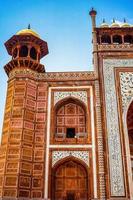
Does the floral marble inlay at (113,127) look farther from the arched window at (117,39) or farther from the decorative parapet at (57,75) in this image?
the arched window at (117,39)

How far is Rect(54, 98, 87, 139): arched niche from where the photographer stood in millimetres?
13319

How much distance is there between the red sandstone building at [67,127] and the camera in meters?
11.7

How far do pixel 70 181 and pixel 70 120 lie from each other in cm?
288

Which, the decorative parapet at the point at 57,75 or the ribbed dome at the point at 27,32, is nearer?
the decorative parapet at the point at 57,75

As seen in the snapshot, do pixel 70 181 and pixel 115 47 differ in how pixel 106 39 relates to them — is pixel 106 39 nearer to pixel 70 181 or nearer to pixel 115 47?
pixel 115 47

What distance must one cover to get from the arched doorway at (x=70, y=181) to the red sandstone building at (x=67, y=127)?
0.13ft

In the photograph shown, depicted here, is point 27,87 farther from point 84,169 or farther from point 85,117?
point 84,169

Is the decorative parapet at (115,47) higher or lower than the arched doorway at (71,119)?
higher

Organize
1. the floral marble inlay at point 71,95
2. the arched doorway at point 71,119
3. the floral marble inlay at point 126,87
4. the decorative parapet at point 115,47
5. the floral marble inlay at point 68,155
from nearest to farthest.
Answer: the floral marble inlay at point 68,155 < the arched doorway at point 71,119 < the floral marble inlay at point 126,87 < the floral marble inlay at point 71,95 < the decorative parapet at point 115,47

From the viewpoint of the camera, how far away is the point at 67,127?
1346 centimetres

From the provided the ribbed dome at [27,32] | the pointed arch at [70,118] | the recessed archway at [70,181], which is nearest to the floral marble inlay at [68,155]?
the recessed archway at [70,181]

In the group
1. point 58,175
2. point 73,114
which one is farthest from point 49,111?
point 58,175

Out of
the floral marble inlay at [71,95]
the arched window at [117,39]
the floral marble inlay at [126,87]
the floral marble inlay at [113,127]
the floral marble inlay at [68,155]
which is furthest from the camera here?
the arched window at [117,39]

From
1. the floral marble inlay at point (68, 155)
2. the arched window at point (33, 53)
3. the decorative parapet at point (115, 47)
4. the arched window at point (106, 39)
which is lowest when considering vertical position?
the floral marble inlay at point (68, 155)
